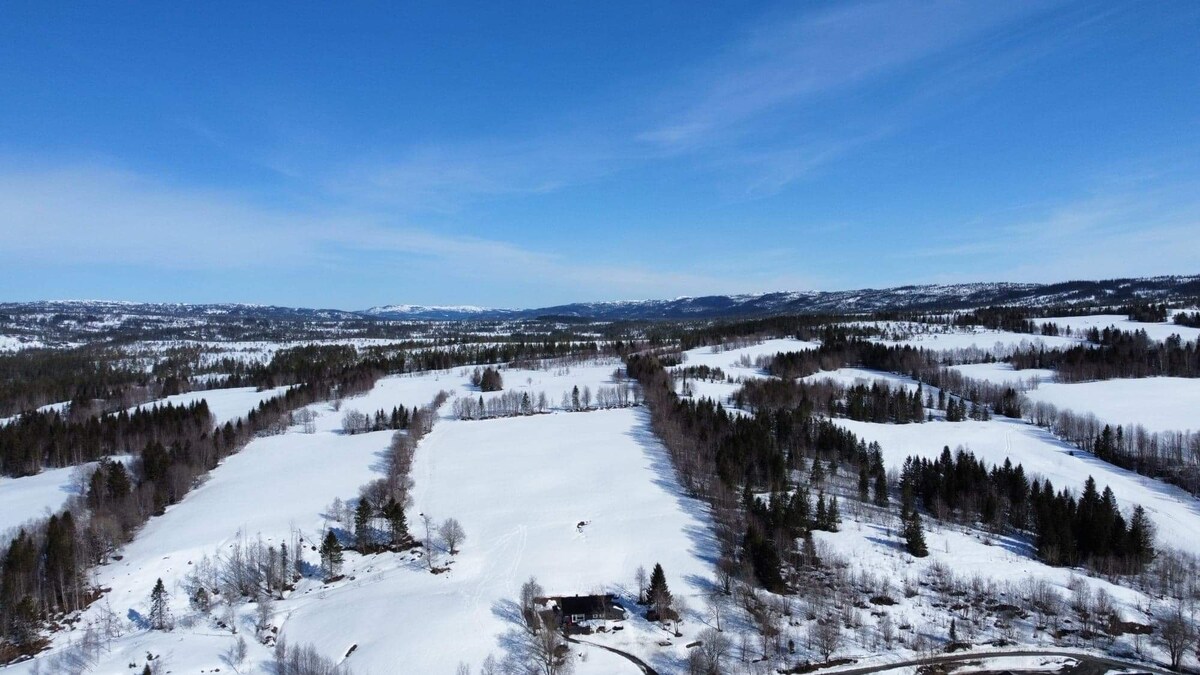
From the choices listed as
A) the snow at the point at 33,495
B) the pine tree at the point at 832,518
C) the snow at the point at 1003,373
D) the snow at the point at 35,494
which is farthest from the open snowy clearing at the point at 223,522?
the snow at the point at 1003,373

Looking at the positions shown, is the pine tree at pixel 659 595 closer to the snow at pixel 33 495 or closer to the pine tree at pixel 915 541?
the pine tree at pixel 915 541

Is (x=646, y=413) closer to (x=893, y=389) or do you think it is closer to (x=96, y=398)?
(x=893, y=389)

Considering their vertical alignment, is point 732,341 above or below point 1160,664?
above

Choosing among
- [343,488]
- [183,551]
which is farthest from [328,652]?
[343,488]

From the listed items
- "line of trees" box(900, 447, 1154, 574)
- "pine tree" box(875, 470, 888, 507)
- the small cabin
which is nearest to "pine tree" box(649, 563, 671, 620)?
the small cabin

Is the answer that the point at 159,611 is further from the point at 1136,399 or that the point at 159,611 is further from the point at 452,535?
the point at 1136,399

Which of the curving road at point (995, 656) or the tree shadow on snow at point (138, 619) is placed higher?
the tree shadow on snow at point (138, 619)

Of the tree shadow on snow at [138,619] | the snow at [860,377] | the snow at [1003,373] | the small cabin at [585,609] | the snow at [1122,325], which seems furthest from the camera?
the snow at [1122,325]
